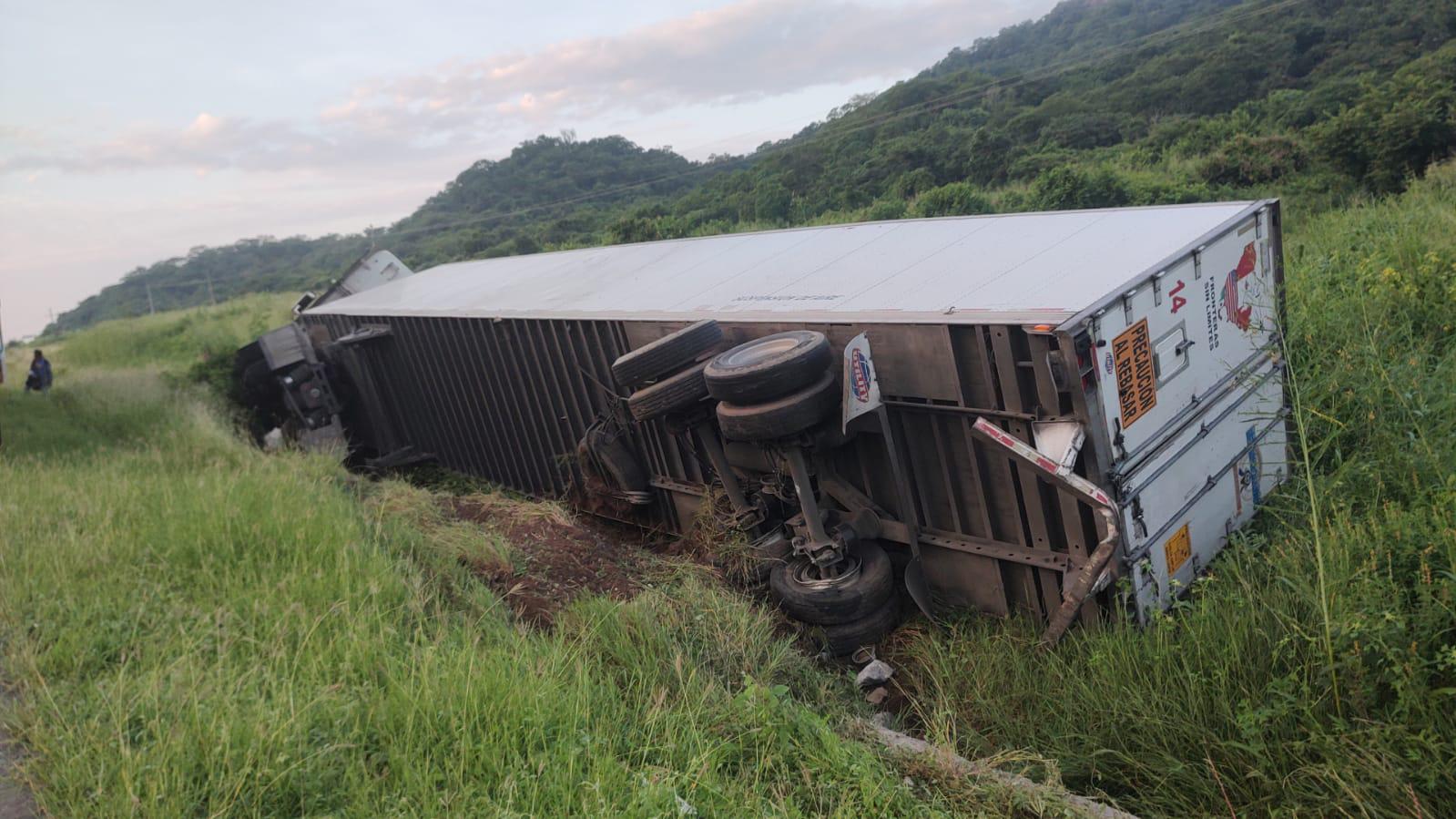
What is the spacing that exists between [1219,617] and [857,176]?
21188 mm

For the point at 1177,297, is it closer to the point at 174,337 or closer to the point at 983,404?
the point at 983,404

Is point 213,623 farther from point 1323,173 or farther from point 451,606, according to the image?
point 1323,173

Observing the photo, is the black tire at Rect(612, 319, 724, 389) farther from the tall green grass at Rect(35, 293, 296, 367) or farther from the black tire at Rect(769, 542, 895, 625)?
the tall green grass at Rect(35, 293, 296, 367)

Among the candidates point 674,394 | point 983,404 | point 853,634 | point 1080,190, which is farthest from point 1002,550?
point 1080,190

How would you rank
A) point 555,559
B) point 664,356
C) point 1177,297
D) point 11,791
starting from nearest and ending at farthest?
point 11,791 → point 1177,297 → point 664,356 → point 555,559

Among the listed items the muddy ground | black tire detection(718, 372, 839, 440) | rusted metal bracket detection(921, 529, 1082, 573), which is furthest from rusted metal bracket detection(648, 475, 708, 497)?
rusted metal bracket detection(921, 529, 1082, 573)

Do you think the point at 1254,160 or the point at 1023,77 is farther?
the point at 1023,77

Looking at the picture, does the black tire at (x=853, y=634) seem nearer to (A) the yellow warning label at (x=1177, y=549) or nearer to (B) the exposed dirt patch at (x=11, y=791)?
(A) the yellow warning label at (x=1177, y=549)

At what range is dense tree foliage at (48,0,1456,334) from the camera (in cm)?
1575

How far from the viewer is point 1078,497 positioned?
4.45 m

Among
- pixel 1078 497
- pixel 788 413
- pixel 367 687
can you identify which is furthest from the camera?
pixel 788 413

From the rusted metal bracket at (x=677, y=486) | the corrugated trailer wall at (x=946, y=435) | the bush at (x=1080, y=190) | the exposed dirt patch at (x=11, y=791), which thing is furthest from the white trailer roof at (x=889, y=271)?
the bush at (x=1080, y=190)

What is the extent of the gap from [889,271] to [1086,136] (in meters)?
19.8

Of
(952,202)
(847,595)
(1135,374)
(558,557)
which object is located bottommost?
(847,595)
